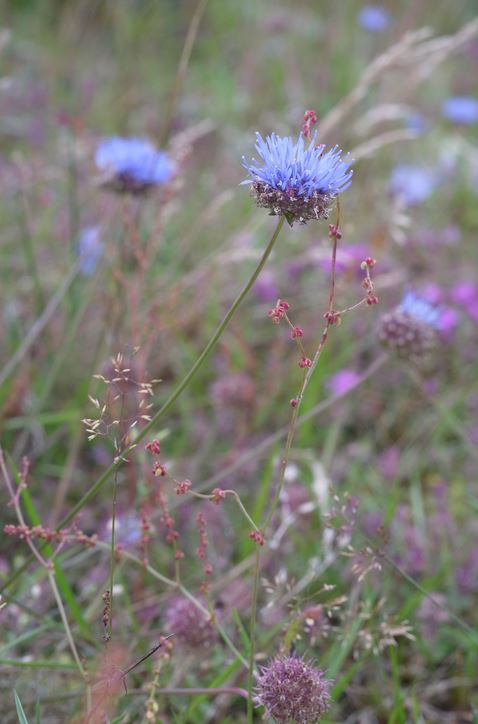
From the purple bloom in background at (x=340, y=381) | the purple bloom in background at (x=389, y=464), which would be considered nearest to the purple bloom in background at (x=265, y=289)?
the purple bloom in background at (x=340, y=381)

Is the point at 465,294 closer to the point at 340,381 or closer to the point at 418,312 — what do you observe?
the point at 340,381

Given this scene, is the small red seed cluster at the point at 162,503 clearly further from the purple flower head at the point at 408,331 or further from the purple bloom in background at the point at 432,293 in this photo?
the purple bloom in background at the point at 432,293

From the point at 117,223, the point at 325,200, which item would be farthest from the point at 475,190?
the point at 325,200

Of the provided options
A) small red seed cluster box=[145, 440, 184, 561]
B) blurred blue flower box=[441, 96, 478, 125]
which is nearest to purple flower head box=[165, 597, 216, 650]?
small red seed cluster box=[145, 440, 184, 561]

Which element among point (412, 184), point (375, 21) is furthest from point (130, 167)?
point (375, 21)

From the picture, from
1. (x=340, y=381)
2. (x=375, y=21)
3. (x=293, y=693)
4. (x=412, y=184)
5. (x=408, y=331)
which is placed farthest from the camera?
(x=375, y=21)
